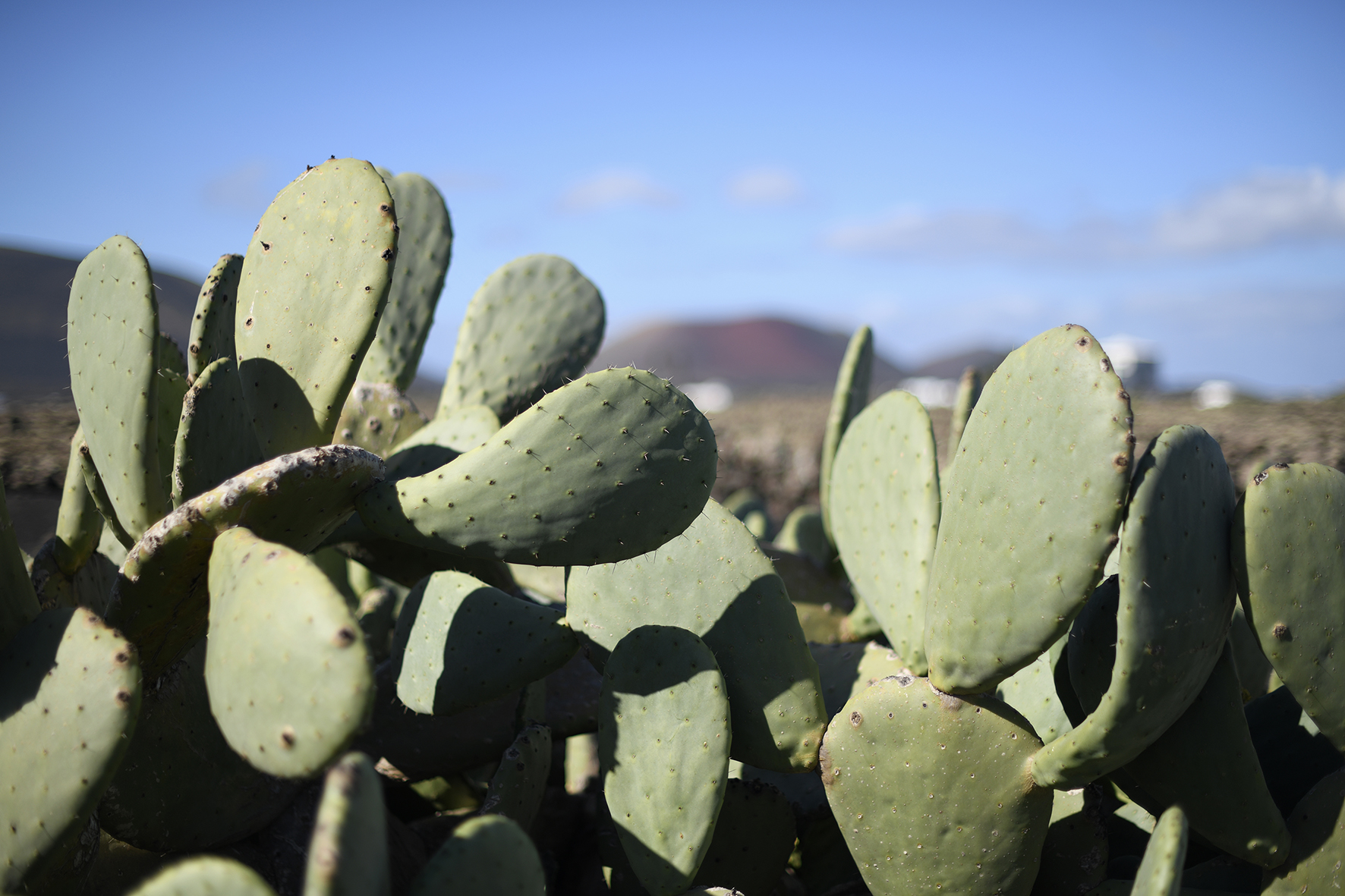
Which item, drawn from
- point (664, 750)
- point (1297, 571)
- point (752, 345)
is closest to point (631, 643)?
point (664, 750)

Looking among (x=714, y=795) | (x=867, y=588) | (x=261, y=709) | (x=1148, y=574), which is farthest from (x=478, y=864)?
(x=867, y=588)

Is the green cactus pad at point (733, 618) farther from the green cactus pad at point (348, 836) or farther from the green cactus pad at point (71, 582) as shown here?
the green cactus pad at point (71, 582)

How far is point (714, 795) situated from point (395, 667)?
2.11 feet

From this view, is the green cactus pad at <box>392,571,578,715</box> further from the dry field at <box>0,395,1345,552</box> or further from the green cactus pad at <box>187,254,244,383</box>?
the dry field at <box>0,395,1345,552</box>

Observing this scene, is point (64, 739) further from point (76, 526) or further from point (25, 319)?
point (25, 319)

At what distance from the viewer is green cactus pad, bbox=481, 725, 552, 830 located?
56.1 inches

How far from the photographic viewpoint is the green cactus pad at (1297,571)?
1244 mm

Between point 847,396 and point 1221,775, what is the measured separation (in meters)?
1.44

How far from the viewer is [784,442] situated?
19.7ft

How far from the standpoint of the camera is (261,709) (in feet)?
3.19

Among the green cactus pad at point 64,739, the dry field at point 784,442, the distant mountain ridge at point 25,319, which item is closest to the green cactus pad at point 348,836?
the green cactus pad at point 64,739

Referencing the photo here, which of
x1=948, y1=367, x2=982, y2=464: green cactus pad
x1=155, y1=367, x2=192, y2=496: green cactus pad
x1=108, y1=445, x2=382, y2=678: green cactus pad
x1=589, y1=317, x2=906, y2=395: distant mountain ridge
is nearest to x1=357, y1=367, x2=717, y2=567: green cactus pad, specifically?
x1=108, y1=445, x2=382, y2=678: green cactus pad

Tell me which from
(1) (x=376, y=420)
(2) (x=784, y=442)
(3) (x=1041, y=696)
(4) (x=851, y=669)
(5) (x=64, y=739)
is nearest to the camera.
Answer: (5) (x=64, y=739)

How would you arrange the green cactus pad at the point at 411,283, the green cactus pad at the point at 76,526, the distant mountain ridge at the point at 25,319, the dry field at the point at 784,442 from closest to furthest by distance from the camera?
the green cactus pad at the point at 76,526 < the green cactus pad at the point at 411,283 < the dry field at the point at 784,442 < the distant mountain ridge at the point at 25,319
